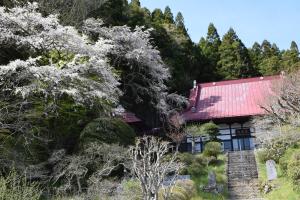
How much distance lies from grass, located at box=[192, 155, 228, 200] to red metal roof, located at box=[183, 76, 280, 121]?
4.24 meters

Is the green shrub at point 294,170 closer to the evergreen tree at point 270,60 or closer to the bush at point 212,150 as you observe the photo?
the bush at point 212,150

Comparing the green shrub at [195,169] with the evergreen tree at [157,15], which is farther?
the evergreen tree at [157,15]

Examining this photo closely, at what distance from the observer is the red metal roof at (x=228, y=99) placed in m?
25.4

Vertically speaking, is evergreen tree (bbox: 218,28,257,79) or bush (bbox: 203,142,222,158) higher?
evergreen tree (bbox: 218,28,257,79)

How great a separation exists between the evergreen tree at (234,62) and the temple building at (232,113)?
5.56 meters

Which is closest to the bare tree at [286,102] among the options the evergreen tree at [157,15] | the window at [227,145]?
the window at [227,145]

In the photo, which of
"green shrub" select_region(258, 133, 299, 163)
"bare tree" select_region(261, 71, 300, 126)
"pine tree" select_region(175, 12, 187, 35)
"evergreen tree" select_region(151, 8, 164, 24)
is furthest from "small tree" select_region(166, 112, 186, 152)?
"evergreen tree" select_region(151, 8, 164, 24)

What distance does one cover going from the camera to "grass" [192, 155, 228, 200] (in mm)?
16156

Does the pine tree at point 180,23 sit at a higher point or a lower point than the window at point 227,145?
higher

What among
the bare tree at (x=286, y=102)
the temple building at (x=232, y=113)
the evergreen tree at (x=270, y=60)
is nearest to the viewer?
the bare tree at (x=286, y=102)

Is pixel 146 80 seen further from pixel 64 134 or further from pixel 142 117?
pixel 64 134

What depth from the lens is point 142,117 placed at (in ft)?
81.1

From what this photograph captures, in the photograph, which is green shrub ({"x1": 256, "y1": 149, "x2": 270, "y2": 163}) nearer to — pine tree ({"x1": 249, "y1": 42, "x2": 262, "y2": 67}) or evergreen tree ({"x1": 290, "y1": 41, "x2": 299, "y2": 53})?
pine tree ({"x1": 249, "y1": 42, "x2": 262, "y2": 67})

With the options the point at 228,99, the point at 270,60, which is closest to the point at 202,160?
the point at 228,99
